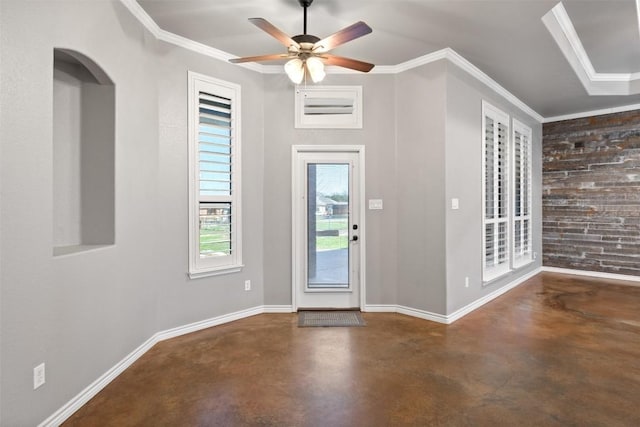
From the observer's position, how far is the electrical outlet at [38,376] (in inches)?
75.6

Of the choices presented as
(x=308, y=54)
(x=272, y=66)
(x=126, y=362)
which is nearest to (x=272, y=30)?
(x=308, y=54)

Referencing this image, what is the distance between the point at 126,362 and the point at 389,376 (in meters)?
2.19

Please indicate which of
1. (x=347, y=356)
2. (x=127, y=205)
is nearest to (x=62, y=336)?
(x=127, y=205)

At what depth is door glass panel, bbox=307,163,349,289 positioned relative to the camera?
167 inches

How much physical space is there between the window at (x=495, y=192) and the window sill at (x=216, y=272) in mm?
3302

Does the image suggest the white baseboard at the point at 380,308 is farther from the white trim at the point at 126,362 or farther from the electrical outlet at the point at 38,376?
the electrical outlet at the point at 38,376

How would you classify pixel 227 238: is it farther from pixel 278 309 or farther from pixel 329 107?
pixel 329 107

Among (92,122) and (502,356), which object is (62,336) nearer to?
(92,122)

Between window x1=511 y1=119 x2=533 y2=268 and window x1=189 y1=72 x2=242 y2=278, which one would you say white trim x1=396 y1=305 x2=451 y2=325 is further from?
window x1=511 y1=119 x2=533 y2=268

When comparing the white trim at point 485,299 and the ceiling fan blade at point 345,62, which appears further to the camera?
the white trim at point 485,299

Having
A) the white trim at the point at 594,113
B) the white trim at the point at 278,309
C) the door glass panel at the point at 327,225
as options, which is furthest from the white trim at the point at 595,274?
the white trim at the point at 278,309

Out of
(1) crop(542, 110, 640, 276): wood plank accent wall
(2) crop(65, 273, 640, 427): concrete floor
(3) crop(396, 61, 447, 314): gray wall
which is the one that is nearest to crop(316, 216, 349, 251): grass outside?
(3) crop(396, 61, 447, 314): gray wall

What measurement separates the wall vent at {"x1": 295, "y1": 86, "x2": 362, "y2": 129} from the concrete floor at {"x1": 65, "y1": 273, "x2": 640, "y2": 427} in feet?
7.86

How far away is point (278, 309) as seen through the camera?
418cm
